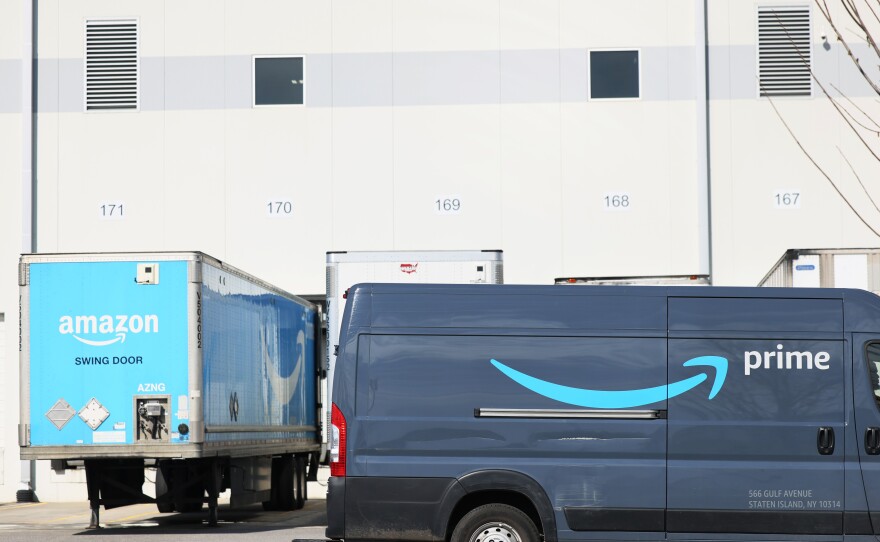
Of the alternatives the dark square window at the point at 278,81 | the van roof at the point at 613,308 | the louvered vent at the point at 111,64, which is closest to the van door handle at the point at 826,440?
the van roof at the point at 613,308

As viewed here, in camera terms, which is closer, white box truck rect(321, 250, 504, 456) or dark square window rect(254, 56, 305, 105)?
white box truck rect(321, 250, 504, 456)

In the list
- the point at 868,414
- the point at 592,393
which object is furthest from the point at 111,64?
the point at 868,414

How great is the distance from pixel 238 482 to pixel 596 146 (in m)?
9.80

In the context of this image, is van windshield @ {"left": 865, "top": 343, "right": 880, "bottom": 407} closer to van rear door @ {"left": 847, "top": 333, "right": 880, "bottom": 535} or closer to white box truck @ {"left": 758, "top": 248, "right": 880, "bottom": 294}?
van rear door @ {"left": 847, "top": 333, "right": 880, "bottom": 535}

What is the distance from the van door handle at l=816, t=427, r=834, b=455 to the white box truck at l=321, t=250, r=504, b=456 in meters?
6.15

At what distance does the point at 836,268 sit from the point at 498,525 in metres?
10.3

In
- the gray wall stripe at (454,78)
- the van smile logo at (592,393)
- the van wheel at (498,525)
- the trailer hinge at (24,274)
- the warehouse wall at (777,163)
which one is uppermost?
the gray wall stripe at (454,78)

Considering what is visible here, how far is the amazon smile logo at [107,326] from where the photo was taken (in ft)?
46.7

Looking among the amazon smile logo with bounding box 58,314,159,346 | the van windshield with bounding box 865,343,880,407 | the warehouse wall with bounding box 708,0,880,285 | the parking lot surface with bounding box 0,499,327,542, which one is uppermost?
the warehouse wall with bounding box 708,0,880,285

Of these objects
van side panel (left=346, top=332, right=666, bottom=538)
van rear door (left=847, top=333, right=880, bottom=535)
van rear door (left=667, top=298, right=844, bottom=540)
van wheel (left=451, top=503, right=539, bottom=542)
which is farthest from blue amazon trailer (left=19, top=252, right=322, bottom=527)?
van rear door (left=847, top=333, right=880, bottom=535)

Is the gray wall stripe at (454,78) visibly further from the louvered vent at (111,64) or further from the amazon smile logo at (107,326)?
the amazon smile logo at (107,326)

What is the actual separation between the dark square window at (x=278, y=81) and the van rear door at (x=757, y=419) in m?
13.8

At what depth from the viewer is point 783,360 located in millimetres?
10508

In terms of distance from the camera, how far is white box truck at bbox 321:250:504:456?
15.9 meters
